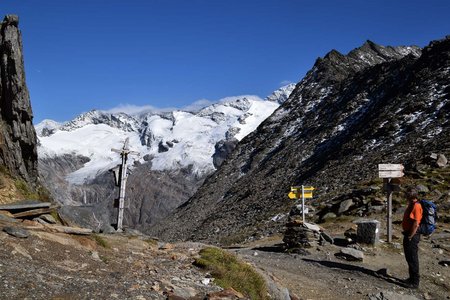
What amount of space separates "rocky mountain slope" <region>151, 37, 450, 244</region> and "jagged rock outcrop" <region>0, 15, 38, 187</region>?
1982 centimetres

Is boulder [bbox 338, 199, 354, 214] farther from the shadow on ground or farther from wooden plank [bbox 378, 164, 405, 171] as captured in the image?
the shadow on ground

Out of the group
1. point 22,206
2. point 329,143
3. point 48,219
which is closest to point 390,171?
point 48,219

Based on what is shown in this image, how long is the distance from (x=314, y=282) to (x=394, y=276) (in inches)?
120

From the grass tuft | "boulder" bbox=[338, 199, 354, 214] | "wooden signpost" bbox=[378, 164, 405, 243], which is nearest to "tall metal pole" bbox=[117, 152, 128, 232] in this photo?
the grass tuft

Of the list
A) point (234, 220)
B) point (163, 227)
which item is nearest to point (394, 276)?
point (234, 220)

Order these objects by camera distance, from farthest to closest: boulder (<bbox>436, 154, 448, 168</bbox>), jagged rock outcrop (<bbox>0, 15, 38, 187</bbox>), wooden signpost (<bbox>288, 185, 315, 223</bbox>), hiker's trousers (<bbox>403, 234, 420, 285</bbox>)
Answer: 1. boulder (<bbox>436, 154, 448, 168</bbox>)
2. wooden signpost (<bbox>288, 185, 315, 223</bbox>)
3. jagged rock outcrop (<bbox>0, 15, 38, 187</bbox>)
4. hiker's trousers (<bbox>403, 234, 420, 285</bbox>)

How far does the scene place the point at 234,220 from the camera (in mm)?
52344

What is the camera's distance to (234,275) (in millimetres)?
12203

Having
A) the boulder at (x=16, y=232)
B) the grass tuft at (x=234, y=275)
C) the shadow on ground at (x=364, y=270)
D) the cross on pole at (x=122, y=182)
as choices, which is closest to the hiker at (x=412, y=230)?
the shadow on ground at (x=364, y=270)

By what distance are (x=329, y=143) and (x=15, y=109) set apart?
166 ft

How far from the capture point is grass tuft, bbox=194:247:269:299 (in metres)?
11.8

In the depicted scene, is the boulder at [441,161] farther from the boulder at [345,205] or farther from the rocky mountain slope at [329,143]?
the boulder at [345,205]

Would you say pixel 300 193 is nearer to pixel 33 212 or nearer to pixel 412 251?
pixel 412 251

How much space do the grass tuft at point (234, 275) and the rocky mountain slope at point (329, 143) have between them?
20.5 m
